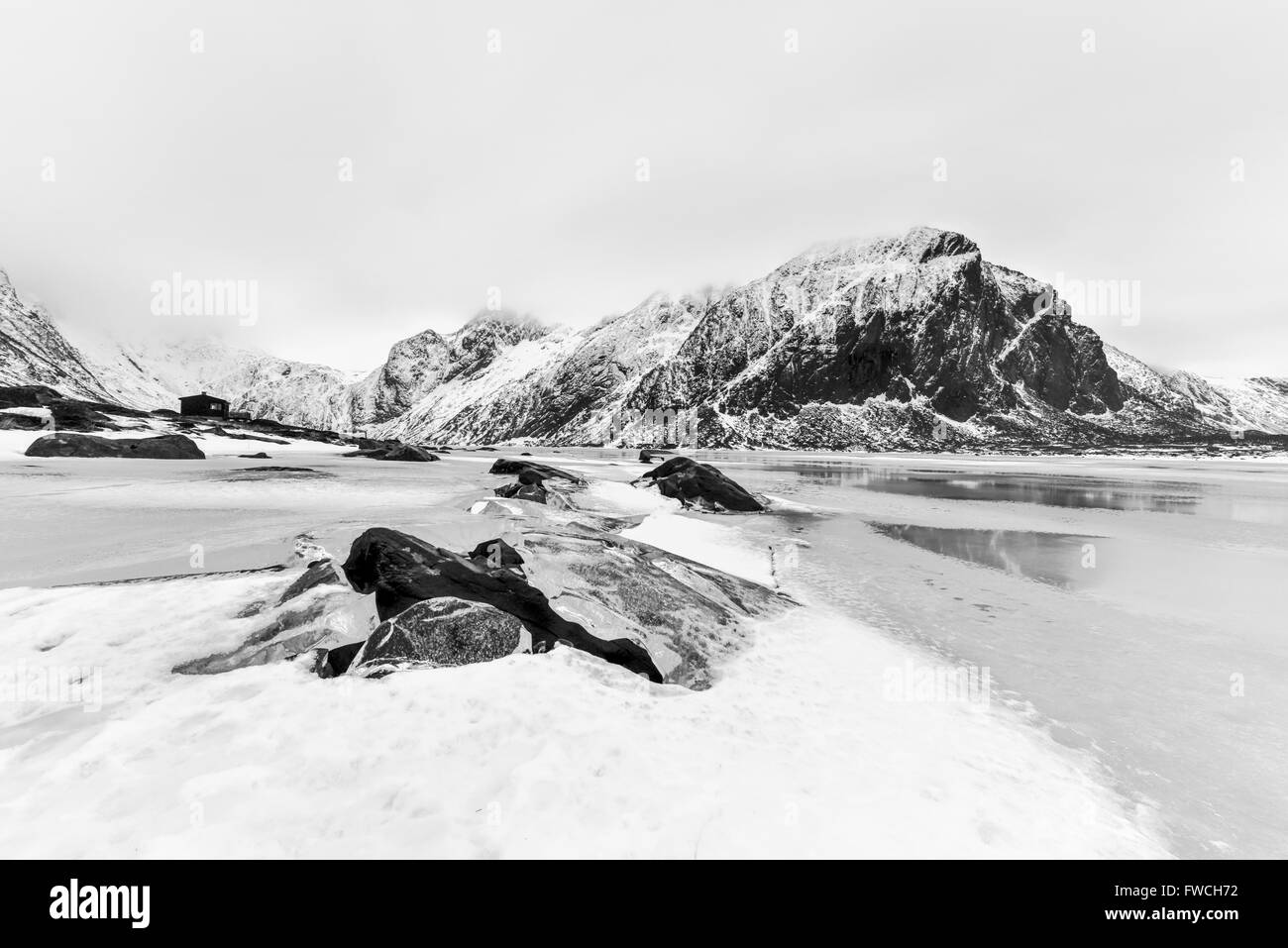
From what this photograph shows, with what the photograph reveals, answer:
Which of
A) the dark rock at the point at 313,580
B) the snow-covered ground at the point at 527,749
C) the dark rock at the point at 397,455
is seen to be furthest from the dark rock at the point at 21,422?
the dark rock at the point at 313,580

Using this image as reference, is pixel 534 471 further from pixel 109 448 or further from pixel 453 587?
pixel 109 448

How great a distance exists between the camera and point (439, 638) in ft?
21.0

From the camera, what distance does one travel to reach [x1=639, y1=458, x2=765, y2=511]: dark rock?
82.3 feet

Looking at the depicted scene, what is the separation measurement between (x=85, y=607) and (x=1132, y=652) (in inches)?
570

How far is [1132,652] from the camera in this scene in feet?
26.4

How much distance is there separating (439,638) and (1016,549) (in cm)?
1683

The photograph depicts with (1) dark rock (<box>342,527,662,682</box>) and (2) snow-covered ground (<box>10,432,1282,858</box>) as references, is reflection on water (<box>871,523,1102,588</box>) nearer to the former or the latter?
(2) snow-covered ground (<box>10,432,1282,858</box>)

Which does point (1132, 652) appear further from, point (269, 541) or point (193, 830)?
point (269, 541)

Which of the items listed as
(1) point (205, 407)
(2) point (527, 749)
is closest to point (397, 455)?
(2) point (527, 749)

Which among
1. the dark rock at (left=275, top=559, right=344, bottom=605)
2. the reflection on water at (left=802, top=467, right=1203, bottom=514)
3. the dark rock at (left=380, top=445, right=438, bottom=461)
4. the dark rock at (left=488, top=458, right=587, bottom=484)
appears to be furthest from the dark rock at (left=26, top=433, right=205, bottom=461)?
the reflection on water at (left=802, top=467, right=1203, bottom=514)

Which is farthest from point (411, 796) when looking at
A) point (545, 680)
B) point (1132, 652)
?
point (1132, 652)

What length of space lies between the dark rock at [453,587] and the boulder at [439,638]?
12.6 inches

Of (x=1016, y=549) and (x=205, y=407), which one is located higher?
(x=205, y=407)

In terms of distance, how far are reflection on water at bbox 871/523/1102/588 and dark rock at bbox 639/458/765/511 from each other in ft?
21.0
